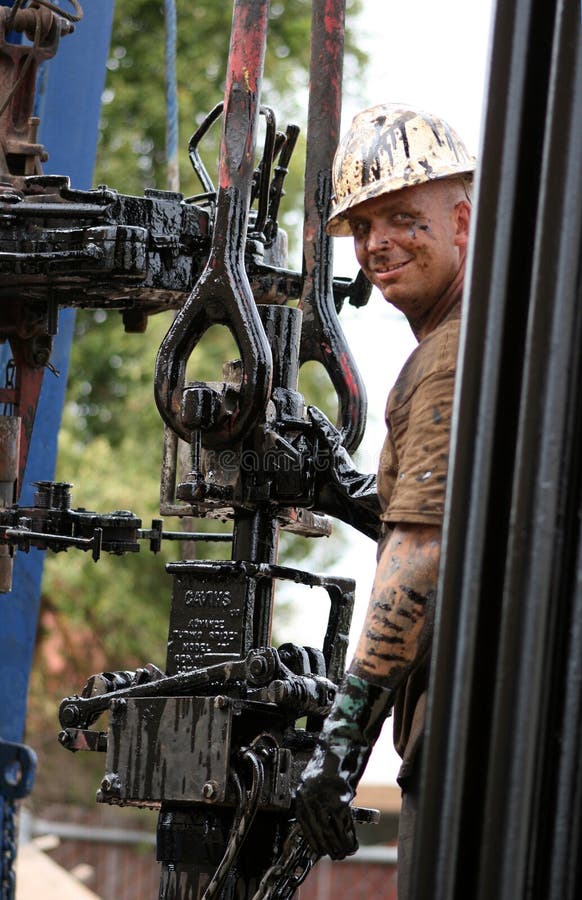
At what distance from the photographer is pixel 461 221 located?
3.69m

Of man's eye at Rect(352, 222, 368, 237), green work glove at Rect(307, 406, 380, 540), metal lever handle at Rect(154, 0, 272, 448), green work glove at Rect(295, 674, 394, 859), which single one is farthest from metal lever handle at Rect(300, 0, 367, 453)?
green work glove at Rect(295, 674, 394, 859)

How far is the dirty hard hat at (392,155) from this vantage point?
11.8 ft

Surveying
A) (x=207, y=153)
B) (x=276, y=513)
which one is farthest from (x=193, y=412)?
(x=207, y=153)

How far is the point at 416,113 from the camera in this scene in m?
3.69

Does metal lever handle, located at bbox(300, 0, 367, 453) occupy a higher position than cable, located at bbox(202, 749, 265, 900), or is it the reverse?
metal lever handle, located at bbox(300, 0, 367, 453)

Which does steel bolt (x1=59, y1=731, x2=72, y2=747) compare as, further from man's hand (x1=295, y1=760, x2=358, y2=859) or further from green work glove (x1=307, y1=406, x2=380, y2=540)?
man's hand (x1=295, y1=760, x2=358, y2=859)

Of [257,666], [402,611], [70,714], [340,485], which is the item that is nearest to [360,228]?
[340,485]

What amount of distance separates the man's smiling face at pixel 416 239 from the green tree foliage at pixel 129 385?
10.0m

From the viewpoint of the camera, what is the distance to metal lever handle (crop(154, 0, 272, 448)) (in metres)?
4.07

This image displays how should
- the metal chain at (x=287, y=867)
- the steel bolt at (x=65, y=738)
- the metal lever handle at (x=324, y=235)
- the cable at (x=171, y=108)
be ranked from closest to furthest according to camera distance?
the metal chain at (x=287, y=867) → the steel bolt at (x=65, y=738) → the metal lever handle at (x=324, y=235) → the cable at (x=171, y=108)

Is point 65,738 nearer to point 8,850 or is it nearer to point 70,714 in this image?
point 70,714

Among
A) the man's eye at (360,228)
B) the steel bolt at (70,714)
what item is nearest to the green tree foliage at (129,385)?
the steel bolt at (70,714)

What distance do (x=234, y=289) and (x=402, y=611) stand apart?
111 cm

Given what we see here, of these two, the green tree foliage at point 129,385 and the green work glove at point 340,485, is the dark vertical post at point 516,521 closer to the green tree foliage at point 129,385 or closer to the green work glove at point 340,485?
the green work glove at point 340,485
